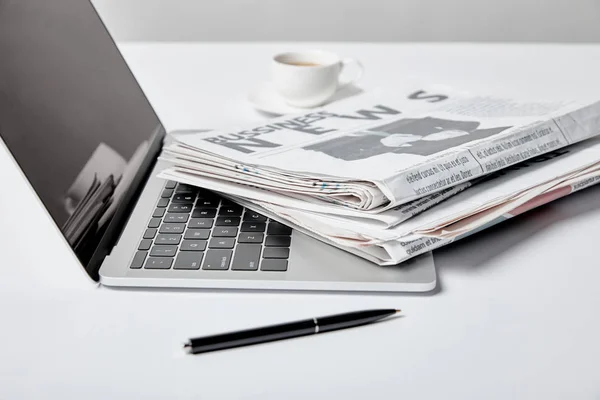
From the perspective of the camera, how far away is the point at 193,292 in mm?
549

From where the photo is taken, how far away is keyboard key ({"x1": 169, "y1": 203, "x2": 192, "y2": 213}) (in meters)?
0.66

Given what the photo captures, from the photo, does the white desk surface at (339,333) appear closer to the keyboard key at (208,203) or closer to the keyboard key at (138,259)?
the keyboard key at (138,259)

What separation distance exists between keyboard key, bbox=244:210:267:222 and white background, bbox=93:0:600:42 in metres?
1.97

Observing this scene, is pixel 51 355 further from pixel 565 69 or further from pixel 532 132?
pixel 565 69

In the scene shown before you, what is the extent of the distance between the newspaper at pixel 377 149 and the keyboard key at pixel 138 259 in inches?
4.1

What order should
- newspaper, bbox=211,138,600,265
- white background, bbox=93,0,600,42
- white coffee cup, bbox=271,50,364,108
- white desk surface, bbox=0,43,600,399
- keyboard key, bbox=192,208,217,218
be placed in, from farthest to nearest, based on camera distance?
white background, bbox=93,0,600,42 < white coffee cup, bbox=271,50,364,108 < keyboard key, bbox=192,208,217,218 < newspaper, bbox=211,138,600,265 < white desk surface, bbox=0,43,600,399

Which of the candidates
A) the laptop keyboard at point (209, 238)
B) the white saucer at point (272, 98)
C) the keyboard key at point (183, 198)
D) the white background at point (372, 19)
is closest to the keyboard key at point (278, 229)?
the laptop keyboard at point (209, 238)

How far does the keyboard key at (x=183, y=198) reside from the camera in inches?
27.0

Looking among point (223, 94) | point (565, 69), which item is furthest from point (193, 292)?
point (565, 69)

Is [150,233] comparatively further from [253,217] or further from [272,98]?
[272,98]

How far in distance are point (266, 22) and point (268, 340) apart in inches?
86.0

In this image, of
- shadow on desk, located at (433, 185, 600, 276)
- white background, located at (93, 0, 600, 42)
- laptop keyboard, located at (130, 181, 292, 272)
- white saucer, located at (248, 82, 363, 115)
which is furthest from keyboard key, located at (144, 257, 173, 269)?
white background, located at (93, 0, 600, 42)

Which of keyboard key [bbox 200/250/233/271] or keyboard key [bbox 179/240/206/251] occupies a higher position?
keyboard key [bbox 179/240/206/251]

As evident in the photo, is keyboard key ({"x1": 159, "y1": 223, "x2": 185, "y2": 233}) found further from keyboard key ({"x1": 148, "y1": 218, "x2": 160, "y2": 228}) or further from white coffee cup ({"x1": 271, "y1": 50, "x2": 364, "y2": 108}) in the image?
white coffee cup ({"x1": 271, "y1": 50, "x2": 364, "y2": 108})
